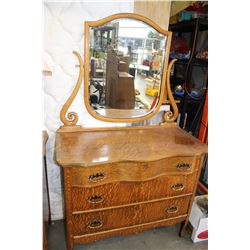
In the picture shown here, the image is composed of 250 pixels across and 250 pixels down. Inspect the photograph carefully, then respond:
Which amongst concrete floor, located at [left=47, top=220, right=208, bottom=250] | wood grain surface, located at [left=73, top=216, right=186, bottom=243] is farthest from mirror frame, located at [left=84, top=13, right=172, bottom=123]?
concrete floor, located at [left=47, top=220, right=208, bottom=250]

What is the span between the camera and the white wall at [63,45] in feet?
3.48

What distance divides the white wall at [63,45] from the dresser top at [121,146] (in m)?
0.17

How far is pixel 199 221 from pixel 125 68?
1.18 meters

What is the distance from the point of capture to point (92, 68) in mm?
Result: 1163

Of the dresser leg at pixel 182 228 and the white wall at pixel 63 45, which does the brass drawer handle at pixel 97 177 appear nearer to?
the white wall at pixel 63 45

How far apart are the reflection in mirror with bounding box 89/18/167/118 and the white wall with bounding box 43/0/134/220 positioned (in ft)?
0.26

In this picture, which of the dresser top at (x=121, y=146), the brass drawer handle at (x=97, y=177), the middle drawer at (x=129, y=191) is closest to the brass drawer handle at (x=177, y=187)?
the middle drawer at (x=129, y=191)

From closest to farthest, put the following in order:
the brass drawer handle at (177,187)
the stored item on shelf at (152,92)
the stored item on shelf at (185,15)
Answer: the brass drawer handle at (177,187), the stored item on shelf at (152,92), the stored item on shelf at (185,15)

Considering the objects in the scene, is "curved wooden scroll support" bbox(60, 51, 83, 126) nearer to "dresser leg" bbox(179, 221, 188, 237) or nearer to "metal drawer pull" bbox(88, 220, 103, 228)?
"metal drawer pull" bbox(88, 220, 103, 228)

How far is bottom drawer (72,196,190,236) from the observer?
1.10 m
